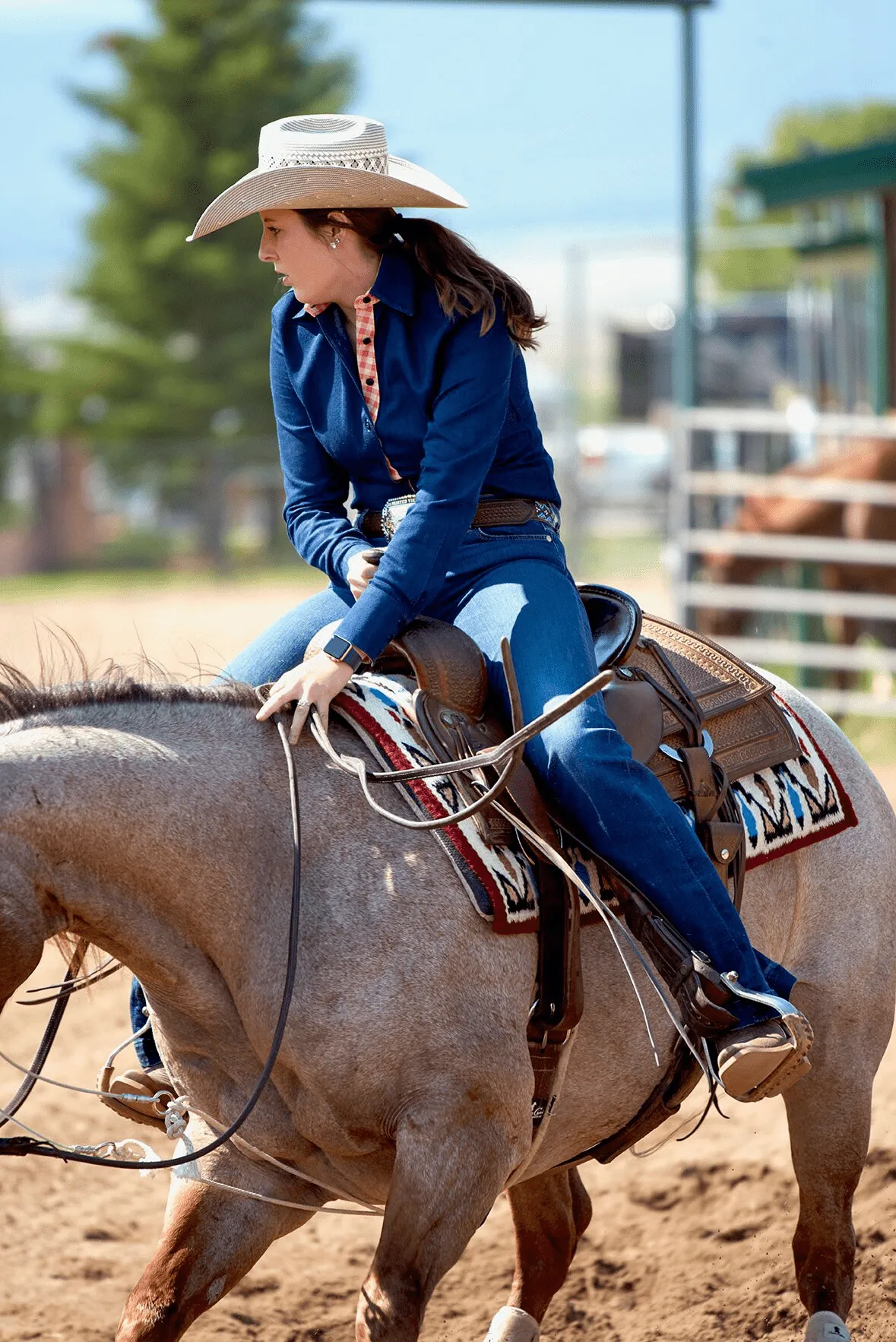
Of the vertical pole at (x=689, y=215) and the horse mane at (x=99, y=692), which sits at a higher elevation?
the vertical pole at (x=689, y=215)

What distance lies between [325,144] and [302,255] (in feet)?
0.69

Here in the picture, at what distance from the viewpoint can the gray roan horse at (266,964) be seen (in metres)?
2.66

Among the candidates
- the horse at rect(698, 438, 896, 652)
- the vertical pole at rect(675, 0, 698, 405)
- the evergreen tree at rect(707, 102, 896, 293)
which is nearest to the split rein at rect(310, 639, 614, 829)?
the vertical pole at rect(675, 0, 698, 405)

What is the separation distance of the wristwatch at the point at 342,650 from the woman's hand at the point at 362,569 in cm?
25

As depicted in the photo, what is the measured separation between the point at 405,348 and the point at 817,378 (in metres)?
15.7

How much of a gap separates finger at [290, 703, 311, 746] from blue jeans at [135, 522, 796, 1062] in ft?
1.36

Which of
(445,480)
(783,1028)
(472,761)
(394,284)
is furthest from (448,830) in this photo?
(394,284)

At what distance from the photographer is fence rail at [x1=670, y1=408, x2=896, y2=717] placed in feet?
34.7

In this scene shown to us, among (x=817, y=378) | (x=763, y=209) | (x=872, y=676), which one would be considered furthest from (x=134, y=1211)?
(x=817, y=378)

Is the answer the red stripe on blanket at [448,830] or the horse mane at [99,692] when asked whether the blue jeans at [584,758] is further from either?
the horse mane at [99,692]

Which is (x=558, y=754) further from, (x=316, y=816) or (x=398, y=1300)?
(x=398, y=1300)

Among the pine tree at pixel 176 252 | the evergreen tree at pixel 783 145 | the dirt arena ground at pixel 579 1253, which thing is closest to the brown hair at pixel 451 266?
the dirt arena ground at pixel 579 1253

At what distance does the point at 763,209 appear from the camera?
13.2m

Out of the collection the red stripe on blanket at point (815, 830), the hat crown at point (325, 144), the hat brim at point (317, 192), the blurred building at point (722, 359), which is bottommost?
the red stripe on blanket at point (815, 830)
